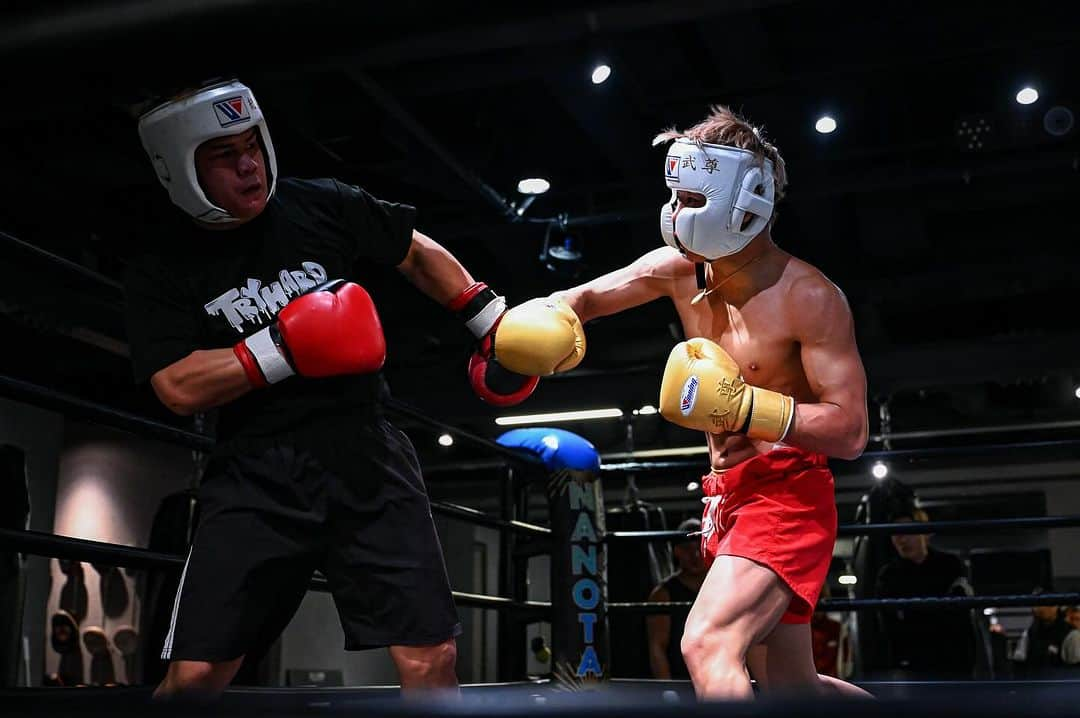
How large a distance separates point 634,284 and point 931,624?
306 centimetres

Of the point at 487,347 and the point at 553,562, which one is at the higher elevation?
the point at 487,347

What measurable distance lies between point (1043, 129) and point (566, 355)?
2.81 metres

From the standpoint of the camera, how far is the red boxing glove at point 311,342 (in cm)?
159

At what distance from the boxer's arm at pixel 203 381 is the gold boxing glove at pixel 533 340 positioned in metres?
0.51

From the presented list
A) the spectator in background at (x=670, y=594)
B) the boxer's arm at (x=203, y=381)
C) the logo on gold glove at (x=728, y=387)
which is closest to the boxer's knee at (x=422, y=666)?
the boxer's arm at (x=203, y=381)

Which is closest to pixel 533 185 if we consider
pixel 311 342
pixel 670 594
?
pixel 670 594

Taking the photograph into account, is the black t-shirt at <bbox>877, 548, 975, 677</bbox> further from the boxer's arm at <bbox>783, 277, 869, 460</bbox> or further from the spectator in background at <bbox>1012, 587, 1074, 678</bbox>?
the boxer's arm at <bbox>783, 277, 869, 460</bbox>

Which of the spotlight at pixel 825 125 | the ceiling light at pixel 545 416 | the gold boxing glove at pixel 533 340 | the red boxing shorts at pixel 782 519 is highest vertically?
the spotlight at pixel 825 125

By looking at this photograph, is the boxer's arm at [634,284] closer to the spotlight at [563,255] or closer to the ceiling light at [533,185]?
the ceiling light at [533,185]

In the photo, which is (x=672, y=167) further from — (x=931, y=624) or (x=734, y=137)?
(x=931, y=624)

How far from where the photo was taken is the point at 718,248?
1.99 m

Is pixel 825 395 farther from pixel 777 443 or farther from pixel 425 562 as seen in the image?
pixel 425 562

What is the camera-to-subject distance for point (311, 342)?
1.59m

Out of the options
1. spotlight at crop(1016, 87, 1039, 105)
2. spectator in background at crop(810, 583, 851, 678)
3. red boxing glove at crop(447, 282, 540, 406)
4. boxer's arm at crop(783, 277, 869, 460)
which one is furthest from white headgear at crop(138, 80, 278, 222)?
spectator in background at crop(810, 583, 851, 678)
